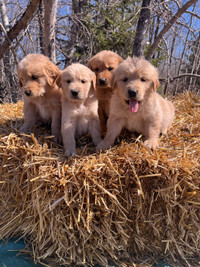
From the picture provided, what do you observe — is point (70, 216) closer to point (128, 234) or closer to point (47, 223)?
point (47, 223)

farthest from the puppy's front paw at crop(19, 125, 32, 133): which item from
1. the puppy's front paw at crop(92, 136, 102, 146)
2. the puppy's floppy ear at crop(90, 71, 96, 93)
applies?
the puppy's floppy ear at crop(90, 71, 96, 93)

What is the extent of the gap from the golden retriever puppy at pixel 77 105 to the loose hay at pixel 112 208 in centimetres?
41

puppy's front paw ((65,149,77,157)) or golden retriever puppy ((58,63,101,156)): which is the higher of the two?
golden retriever puppy ((58,63,101,156))

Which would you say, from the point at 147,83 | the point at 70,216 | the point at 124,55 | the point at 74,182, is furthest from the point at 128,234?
the point at 124,55

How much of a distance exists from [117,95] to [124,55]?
503 centimetres

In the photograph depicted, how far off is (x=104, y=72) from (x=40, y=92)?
3.16 feet

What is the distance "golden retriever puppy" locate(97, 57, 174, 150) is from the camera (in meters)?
2.23

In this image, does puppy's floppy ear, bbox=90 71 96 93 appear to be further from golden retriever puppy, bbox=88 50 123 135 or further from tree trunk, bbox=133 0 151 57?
tree trunk, bbox=133 0 151 57

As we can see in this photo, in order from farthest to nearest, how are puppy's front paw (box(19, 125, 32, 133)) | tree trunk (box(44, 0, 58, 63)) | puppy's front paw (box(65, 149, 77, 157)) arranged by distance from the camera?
tree trunk (box(44, 0, 58, 63)), puppy's front paw (box(19, 125, 32, 133)), puppy's front paw (box(65, 149, 77, 157))

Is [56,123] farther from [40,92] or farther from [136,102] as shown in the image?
[136,102]

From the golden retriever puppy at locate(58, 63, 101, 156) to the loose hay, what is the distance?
41 cm

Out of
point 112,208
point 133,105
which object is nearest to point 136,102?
point 133,105

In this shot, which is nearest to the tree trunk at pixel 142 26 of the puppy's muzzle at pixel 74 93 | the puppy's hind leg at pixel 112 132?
the puppy's hind leg at pixel 112 132

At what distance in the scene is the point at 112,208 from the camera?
206 cm
